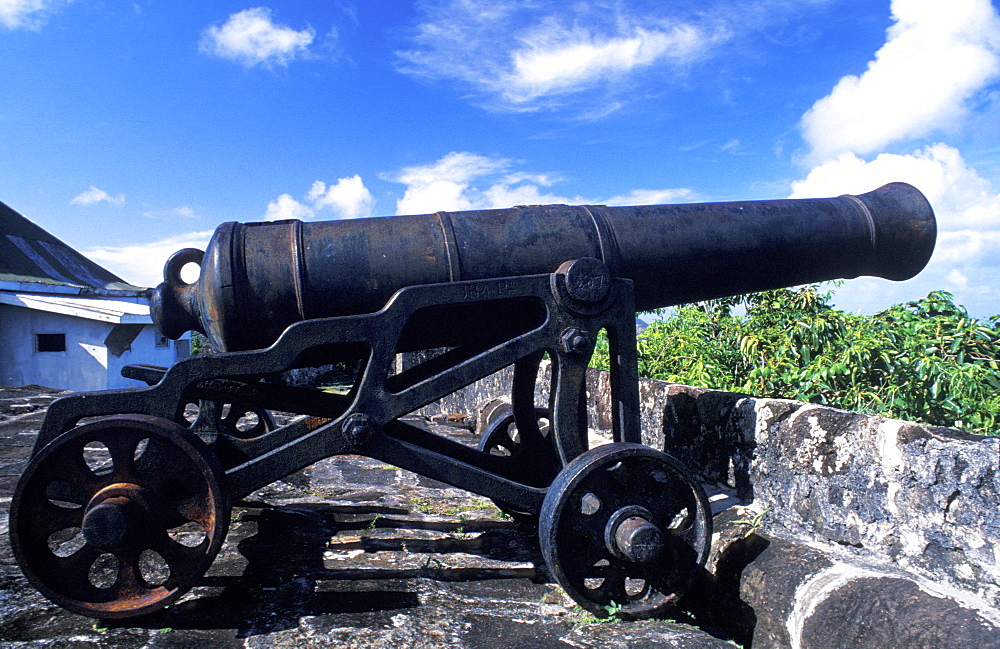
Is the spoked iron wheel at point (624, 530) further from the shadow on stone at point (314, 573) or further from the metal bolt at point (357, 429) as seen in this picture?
the metal bolt at point (357, 429)

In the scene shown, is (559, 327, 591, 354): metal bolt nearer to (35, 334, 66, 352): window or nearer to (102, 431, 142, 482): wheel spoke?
(102, 431, 142, 482): wheel spoke

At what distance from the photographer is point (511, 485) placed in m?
2.67

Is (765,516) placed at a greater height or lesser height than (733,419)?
lesser

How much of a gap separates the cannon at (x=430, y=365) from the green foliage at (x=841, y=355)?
3.73ft

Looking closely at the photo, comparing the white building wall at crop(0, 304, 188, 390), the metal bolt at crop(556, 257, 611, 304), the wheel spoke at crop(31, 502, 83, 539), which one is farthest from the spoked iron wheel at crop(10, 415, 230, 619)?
the white building wall at crop(0, 304, 188, 390)

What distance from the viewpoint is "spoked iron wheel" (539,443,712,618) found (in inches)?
94.5

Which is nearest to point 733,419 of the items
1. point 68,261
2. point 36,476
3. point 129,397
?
point 129,397

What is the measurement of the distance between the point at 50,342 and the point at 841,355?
14.3 meters

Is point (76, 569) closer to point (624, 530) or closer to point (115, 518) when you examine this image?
point (115, 518)

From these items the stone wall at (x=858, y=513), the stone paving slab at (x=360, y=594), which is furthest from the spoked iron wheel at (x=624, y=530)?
the stone wall at (x=858, y=513)

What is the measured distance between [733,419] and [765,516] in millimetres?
408

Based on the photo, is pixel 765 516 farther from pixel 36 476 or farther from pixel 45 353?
pixel 45 353

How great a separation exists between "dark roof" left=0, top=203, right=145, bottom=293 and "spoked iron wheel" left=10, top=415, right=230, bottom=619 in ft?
51.4

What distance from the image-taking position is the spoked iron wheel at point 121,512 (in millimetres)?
2264
